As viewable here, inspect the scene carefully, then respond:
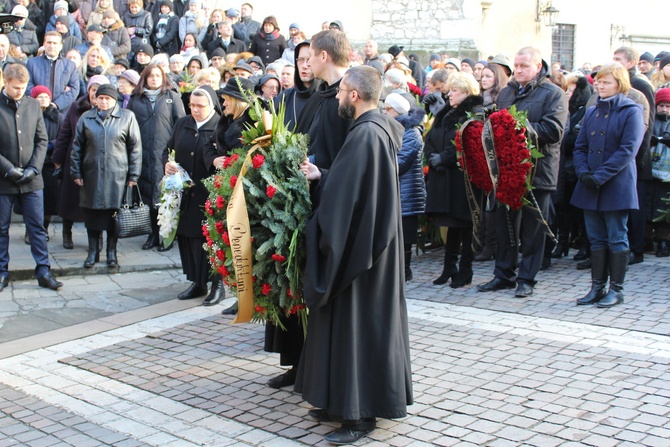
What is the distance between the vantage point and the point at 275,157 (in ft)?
16.3

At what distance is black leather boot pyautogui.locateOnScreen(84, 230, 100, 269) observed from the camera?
9414 millimetres

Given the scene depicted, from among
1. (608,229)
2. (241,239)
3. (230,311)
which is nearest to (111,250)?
(230,311)

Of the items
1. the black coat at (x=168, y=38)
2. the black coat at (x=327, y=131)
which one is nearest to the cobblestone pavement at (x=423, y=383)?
the black coat at (x=327, y=131)

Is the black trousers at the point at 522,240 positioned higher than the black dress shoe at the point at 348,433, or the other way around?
the black trousers at the point at 522,240

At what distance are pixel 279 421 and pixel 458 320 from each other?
254 cm

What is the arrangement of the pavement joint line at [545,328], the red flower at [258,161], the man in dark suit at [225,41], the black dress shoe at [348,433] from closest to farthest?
the black dress shoe at [348,433], the red flower at [258,161], the pavement joint line at [545,328], the man in dark suit at [225,41]

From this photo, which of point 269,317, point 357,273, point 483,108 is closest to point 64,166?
point 483,108

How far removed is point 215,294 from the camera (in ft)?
26.5

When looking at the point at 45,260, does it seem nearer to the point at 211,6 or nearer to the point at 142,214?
the point at 142,214

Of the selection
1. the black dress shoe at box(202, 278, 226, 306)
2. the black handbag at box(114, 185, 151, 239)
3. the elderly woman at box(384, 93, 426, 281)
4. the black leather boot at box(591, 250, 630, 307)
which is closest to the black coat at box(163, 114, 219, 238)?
the black dress shoe at box(202, 278, 226, 306)

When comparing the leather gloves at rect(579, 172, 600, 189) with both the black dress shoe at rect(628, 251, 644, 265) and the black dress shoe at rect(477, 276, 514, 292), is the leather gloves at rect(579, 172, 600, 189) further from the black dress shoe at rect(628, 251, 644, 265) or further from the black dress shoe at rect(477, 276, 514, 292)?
the black dress shoe at rect(628, 251, 644, 265)

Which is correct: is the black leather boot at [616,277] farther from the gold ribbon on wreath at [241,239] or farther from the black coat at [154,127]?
the black coat at [154,127]

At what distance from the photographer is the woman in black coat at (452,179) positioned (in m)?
8.22

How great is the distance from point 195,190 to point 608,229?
3.80 metres
